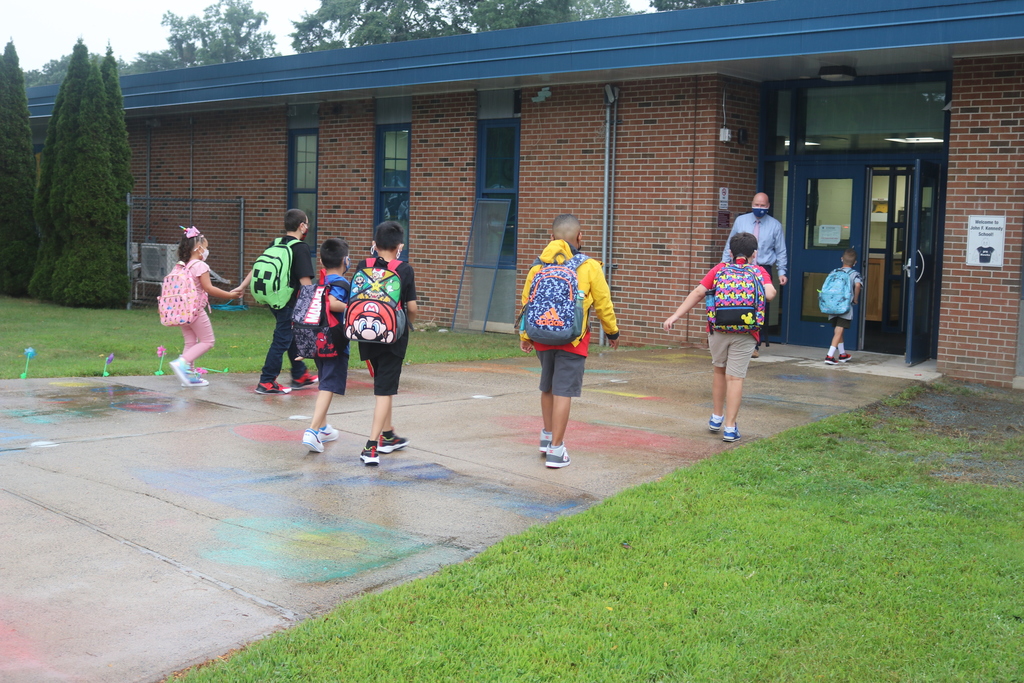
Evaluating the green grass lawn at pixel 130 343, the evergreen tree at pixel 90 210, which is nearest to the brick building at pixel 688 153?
the evergreen tree at pixel 90 210

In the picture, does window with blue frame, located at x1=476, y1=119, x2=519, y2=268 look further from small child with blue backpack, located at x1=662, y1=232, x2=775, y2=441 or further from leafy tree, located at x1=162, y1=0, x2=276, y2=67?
leafy tree, located at x1=162, y1=0, x2=276, y2=67

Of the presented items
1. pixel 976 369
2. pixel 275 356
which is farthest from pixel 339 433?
pixel 976 369

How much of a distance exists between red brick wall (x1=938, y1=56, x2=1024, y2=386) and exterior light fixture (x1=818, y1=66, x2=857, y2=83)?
1.36 meters

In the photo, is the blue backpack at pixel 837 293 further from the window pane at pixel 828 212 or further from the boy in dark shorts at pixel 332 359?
the boy in dark shorts at pixel 332 359

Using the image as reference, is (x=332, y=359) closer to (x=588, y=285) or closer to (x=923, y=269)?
→ (x=588, y=285)

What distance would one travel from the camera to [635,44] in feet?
40.5

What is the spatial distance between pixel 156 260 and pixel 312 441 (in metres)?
13.3

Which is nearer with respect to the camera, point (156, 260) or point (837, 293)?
point (837, 293)

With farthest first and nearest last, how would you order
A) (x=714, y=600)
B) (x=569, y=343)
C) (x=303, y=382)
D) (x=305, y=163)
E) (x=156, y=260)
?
(x=156, y=260)
(x=305, y=163)
(x=303, y=382)
(x=569, y=343)
(x=714, y=600)

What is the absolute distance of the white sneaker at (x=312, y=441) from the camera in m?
6.76

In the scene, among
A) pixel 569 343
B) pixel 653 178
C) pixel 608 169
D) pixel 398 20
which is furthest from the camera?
pixel 398 20

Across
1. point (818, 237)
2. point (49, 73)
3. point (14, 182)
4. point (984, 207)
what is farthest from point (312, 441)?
point (49, 73)

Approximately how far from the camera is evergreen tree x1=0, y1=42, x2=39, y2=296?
66.1 ft

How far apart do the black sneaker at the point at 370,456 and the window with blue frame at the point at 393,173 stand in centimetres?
1000
